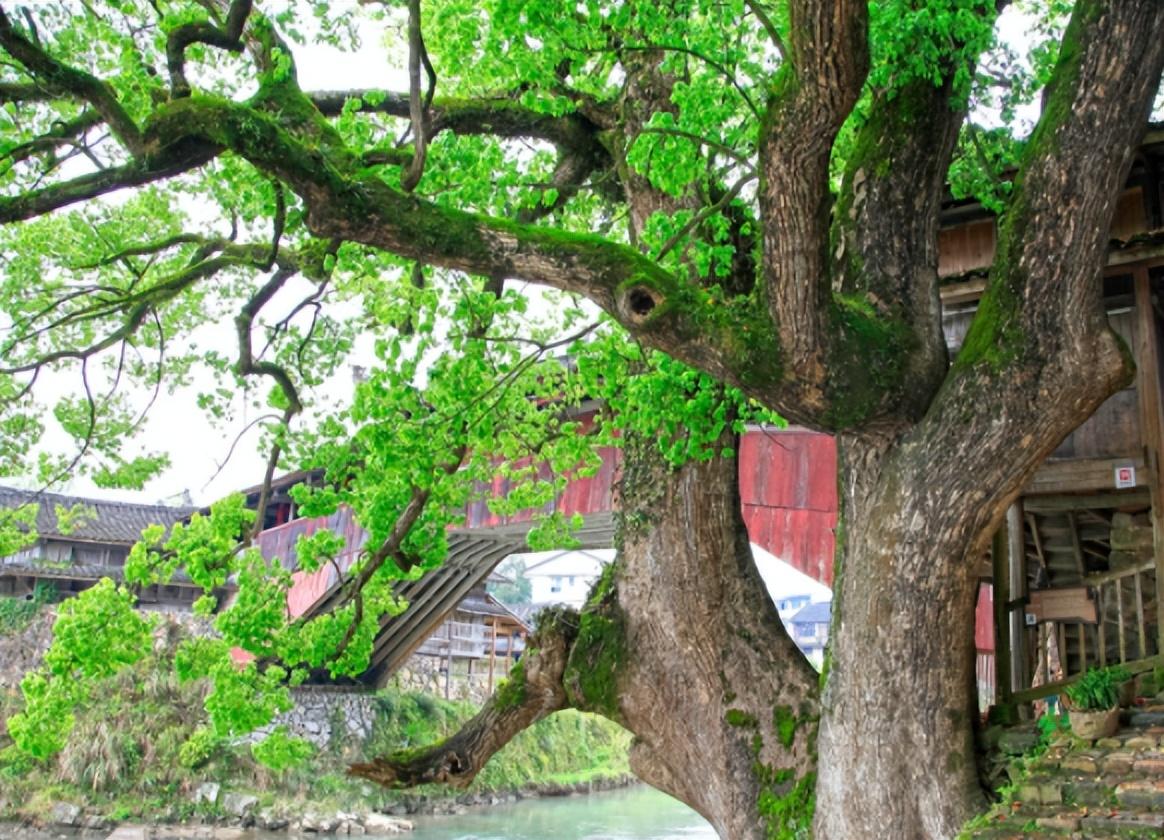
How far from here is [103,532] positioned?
26.1 meters

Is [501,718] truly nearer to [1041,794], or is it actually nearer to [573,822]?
[1041,794]

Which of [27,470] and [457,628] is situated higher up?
[27,470]

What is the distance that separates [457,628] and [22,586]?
441 inches

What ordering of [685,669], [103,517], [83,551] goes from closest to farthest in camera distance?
[685,669]
[83,551]
[103,517]

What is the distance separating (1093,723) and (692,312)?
302 centimetres

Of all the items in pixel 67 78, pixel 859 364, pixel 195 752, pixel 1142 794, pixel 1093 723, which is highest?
pixel 67 78

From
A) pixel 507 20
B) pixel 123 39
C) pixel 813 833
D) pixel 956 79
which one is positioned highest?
pixel 123 39

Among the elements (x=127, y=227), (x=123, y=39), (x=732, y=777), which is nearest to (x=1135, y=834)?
(x=732, y=777)

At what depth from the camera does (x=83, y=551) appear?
26109 mm

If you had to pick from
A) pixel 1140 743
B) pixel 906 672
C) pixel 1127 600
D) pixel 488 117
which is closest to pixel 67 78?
pixel 488 117

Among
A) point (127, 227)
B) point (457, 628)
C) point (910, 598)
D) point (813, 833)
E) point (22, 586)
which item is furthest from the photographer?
point (457, 628)

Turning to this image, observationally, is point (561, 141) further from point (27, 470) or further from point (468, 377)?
point (27, 470)

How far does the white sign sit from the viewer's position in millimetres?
6961

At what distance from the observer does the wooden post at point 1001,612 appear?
7062 mm
